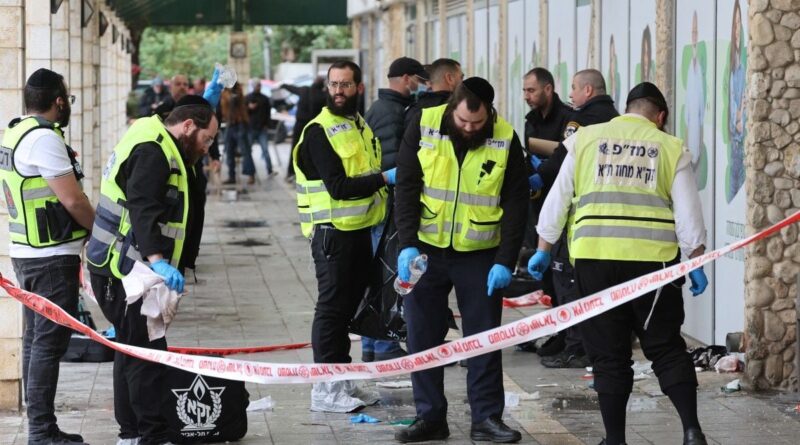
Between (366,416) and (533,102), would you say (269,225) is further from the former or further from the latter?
(366,416)

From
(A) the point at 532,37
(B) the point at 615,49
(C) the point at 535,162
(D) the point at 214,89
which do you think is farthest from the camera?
(A) the point at 532,37

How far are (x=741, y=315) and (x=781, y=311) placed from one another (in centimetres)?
84

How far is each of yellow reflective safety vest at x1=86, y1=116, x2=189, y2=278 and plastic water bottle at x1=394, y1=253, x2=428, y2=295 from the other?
44.2 inches

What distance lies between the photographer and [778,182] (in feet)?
27.3

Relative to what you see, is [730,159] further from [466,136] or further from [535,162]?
[466,136]

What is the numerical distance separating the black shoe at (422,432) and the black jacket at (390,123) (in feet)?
8.59

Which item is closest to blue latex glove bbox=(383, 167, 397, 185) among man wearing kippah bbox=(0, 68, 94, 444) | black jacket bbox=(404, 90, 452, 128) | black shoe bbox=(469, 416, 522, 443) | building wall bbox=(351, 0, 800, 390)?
black shoe bbox=(469, 416, 522, 443)

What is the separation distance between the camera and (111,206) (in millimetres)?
6613

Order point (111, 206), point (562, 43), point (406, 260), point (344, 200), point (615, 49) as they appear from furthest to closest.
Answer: point (562, 43)
point (615, 49)
point (344, 200)
point (406, 260)
point (111, 206)

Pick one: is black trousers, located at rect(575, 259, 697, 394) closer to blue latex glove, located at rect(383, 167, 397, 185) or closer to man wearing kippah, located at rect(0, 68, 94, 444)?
blue latex glove, located at rect(383, 167, 397, 185)

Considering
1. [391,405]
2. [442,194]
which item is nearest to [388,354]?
[391,405]

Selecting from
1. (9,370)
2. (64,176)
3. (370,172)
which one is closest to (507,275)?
(370,172)

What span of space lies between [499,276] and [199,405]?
159 centimetres

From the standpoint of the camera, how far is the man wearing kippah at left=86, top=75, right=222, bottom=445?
21.1 ft
